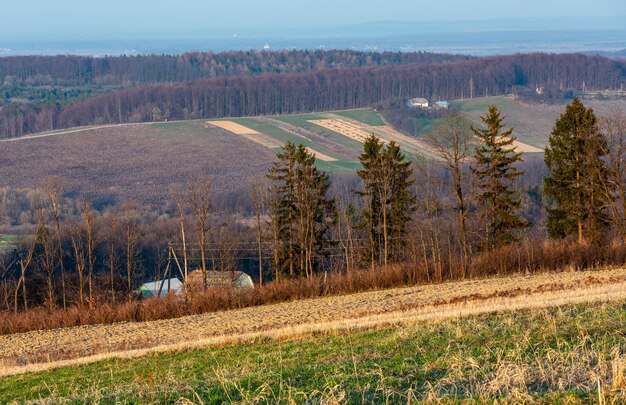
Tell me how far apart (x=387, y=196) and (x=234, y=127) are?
7500 centimetres

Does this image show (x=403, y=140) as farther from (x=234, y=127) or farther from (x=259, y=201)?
(x=259, y=201)

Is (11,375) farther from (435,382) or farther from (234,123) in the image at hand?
(234,123)

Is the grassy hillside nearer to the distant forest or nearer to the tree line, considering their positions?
the distant forest

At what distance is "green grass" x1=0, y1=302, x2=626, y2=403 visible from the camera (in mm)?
10953

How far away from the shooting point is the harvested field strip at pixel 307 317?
835 inches

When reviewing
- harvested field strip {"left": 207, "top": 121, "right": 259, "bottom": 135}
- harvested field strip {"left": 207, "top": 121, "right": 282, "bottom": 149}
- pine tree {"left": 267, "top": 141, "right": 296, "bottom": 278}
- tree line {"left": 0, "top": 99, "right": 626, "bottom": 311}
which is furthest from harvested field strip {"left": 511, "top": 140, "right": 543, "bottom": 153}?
pine tree {"left": 267, "top": 141, "right": 296, "bottom": 278}

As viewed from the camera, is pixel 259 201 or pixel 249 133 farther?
pixel 249 133

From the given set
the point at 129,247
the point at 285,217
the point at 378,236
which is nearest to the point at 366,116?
the point at 378,236

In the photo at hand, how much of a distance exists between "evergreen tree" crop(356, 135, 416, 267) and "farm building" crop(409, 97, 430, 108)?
85801mm

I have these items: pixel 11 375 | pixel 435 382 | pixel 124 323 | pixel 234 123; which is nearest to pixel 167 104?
pixel 234 123

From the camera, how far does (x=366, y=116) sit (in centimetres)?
12812

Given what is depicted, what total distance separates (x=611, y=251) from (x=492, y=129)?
10639 millimetres

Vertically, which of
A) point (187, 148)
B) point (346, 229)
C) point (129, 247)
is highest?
point (129, 247)

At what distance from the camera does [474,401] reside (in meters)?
10.2
